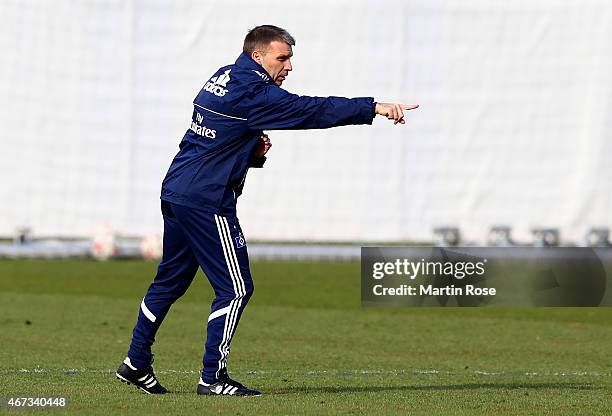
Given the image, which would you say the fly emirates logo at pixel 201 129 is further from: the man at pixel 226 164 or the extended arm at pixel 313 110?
the extended arm at pixel 313 110

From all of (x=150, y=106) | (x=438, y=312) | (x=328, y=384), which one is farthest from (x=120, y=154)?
(x=328, y=384)

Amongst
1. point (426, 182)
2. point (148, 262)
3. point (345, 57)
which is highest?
point (345, 57)

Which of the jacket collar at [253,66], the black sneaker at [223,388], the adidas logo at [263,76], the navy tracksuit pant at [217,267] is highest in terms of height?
the jacket collar at [253,66]

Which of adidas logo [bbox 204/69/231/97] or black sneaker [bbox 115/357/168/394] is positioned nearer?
adidas logo [bbox 204/69/231/97]

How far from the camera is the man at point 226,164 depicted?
8.20 meters

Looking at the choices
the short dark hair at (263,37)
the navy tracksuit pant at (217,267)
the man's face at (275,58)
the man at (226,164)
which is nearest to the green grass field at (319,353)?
the navy tracksuit pant at (217,267)

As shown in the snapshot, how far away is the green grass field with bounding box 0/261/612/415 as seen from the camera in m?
8.18

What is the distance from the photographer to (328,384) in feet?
30.2

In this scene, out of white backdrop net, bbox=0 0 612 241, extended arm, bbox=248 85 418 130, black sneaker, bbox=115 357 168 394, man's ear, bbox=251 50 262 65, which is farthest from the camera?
white backdrop net, bbox=0 0 612 241

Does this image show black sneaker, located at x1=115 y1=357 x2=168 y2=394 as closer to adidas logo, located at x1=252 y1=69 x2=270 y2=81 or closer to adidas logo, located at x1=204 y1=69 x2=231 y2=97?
adidas logo, located at x1=204 y1=69 x2=231 y2=97

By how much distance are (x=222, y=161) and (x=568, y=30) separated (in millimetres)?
17808

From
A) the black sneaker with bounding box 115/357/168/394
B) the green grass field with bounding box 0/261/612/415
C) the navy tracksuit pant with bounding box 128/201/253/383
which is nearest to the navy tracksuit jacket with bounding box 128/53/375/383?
the navy tracksuit pant with bounding box 128/201/253/383

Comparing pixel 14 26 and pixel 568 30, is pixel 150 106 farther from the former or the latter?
pixel 568 30

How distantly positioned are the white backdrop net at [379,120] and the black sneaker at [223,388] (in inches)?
630
